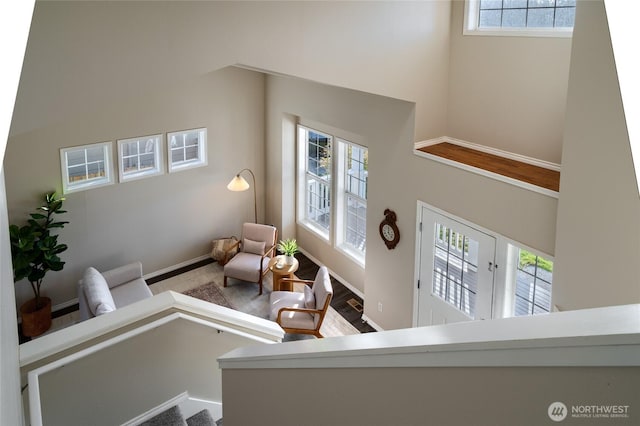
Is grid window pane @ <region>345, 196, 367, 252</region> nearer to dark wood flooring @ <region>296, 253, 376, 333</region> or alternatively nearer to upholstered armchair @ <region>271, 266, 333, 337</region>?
dark wood flooring @ <region>296, 253, 376, 333</region>

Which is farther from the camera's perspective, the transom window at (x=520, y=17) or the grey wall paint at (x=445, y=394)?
the transom window at (x=520, y=17)

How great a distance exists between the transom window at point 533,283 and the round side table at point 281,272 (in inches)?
128

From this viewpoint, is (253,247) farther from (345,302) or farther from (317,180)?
(345,302)

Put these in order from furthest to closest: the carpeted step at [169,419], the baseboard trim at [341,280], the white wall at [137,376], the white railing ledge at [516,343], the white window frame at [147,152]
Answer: the baseboard trim at [341,280]
the white window frame at [147,152]
the carpeted step at [169,419]
the white wall at [137,376]
the white railing ledge at [516,343]

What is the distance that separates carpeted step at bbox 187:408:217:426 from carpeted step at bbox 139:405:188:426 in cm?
17

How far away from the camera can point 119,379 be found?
3400 mm

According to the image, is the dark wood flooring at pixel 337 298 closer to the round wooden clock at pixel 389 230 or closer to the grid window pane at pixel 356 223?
the grid window pane at pixel 356 223

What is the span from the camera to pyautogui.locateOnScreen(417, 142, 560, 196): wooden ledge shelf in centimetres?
439

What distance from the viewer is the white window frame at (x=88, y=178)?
656 centimetres

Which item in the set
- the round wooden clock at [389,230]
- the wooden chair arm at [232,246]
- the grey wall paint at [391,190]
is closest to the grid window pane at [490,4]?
the grey wall paint at [391,190]

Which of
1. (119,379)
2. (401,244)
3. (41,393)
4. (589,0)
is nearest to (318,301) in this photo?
(401,244)

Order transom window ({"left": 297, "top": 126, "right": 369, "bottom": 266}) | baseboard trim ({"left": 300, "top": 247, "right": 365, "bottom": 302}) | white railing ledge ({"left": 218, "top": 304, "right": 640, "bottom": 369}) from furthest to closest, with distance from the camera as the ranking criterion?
1. baseboard trim ({"left": 300, "top": 247, "right": 365, "bottom": 302})
2. transom window ({"left": 297, "top": 126, "right": 369, "bottom": 266})
3. white railing ledge ({"left": 218, "top": 304, "right": 640, "bottom": 369})

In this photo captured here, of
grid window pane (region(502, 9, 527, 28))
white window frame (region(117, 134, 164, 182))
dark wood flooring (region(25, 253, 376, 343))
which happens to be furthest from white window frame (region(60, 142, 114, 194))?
grid window pane (region(502, 9, 527, 28))

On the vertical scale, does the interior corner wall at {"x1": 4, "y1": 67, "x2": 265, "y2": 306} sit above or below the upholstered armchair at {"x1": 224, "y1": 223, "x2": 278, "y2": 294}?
above
